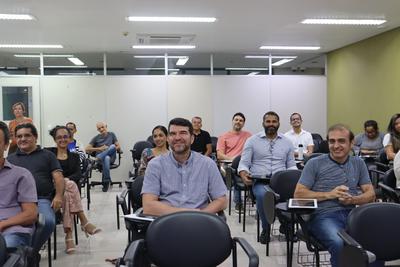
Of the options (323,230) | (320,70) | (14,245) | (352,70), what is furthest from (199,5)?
(320,70)

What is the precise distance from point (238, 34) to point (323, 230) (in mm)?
4835

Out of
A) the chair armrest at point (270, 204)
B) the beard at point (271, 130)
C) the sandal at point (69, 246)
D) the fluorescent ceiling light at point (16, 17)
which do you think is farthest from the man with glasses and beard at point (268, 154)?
the fluorescent ceiling light at point (16, 17)

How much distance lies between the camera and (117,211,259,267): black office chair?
2154 mm

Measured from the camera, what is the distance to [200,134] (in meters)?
6.70

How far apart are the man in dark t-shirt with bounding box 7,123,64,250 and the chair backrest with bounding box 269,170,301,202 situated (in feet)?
6.15

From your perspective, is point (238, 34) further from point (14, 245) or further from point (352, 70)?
point (14, 245)

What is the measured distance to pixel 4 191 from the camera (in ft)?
8.59

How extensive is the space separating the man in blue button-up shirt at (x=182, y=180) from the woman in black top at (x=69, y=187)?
1.66 meters

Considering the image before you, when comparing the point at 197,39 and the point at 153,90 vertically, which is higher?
the point at 197,39

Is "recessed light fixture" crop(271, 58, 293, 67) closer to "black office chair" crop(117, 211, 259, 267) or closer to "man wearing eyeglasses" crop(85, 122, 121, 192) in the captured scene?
"man wearing eyeglasses" crop(85, 122, 121, 192)

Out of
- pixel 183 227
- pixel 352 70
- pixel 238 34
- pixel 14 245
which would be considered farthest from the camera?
pixel 352 70

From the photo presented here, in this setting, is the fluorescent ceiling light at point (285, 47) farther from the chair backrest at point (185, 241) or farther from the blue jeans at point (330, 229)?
the chair backrest at point (185, 241)

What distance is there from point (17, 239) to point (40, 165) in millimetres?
1106

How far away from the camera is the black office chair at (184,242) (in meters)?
2.15
